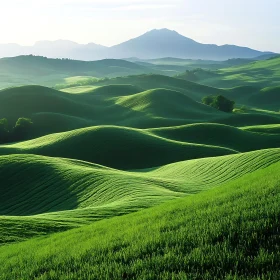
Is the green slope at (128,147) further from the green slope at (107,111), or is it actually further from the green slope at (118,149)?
the green slope at (107,111)

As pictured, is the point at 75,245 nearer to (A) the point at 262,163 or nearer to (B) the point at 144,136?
(A) the point at 262,163

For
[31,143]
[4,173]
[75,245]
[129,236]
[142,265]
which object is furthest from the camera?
[31,143]

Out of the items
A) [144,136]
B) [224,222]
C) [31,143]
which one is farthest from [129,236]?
[31,143]

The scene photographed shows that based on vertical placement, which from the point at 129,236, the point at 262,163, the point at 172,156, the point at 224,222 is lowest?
the point at 172,156

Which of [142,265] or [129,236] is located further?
[129,236]

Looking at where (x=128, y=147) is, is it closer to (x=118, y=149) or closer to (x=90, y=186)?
(x=118, y=149)

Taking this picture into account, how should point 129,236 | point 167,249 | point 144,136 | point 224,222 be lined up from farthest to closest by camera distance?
point 144,136, point 129,236, point 224,222, point 167,249
